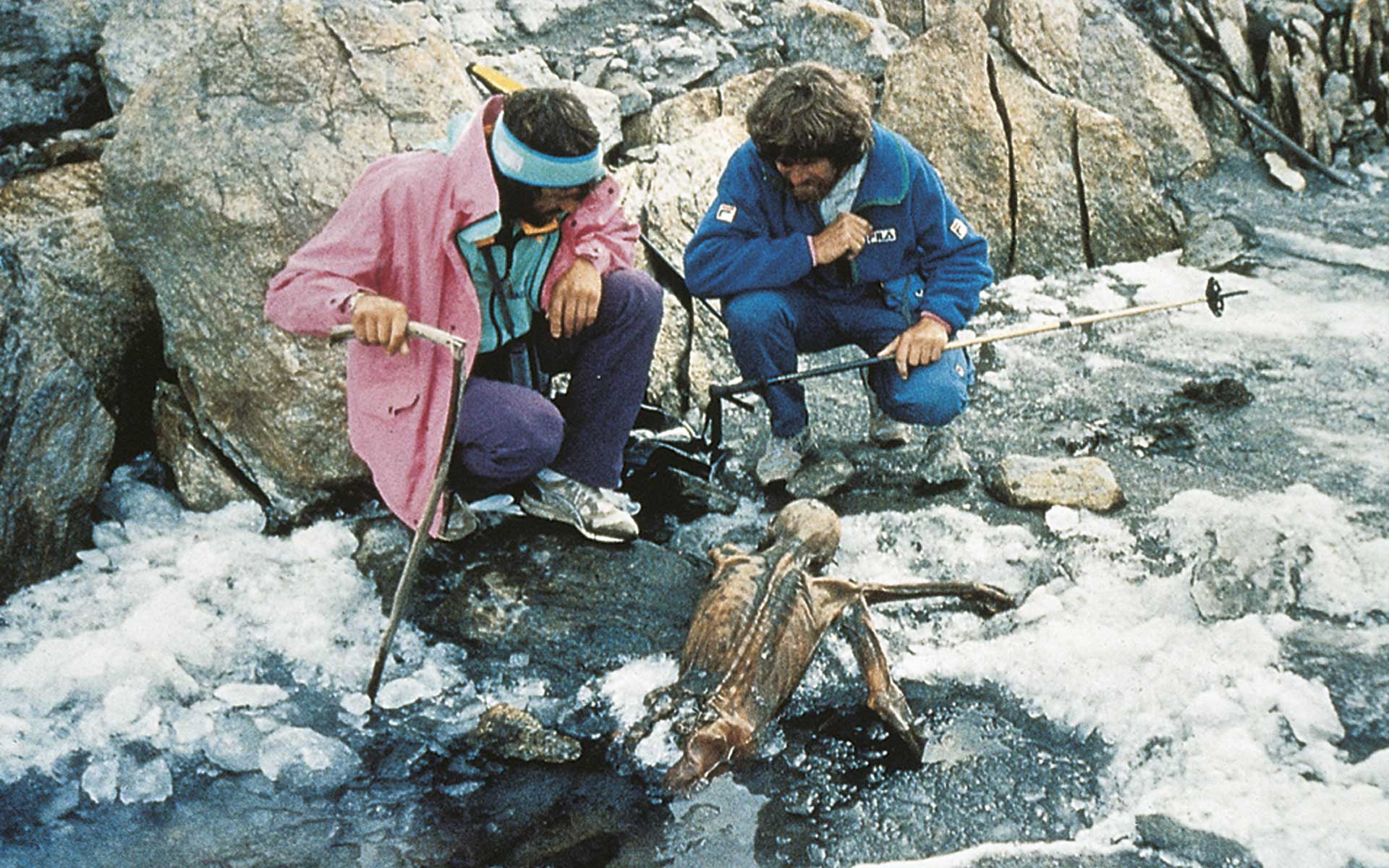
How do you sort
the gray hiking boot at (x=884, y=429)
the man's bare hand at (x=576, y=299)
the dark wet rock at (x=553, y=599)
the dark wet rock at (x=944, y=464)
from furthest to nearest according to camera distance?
1. the gray hiking boot at (x=884, y=429)
2. the dark wet rock at (x=944, y=464)
3. the man's bare hand at (x=576, y=299)
4. the dark wet rock at (x=553, y=599)

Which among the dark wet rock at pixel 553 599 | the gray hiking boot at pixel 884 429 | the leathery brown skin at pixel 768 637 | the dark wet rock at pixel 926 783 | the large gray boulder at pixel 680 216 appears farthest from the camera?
the large gray boulder at pixel 680 216

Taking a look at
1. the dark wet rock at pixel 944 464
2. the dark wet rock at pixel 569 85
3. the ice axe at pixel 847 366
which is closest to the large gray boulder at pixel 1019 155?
the dark wet rock at pixel 569 85

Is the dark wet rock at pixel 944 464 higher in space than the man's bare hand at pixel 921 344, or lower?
lower

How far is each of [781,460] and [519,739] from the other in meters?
1.93

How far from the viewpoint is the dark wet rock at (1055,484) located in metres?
4.73

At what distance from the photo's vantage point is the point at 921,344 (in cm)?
456

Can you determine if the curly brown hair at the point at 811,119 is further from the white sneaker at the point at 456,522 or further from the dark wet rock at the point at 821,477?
the white sneaker at the point at 456,522

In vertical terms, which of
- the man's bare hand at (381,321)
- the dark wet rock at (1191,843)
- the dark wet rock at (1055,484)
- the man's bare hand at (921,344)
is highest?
the man's bare hand at (381,321)

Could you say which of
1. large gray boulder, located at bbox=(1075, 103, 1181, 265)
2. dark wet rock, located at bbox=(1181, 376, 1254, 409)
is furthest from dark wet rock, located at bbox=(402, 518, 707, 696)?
large gray boulder, located at bbox=(1075, 103, 1181, 265)

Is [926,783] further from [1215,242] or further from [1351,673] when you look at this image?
[1215,242]

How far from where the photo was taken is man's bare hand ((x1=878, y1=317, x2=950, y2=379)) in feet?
15.0

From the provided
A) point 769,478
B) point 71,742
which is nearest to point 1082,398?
point 769,478

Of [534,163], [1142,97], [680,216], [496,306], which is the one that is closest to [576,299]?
[496,306]

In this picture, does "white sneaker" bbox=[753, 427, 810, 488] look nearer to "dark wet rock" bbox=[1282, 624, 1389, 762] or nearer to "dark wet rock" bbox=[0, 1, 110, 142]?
"dark wet rock" bbox=[1282, 624, 1389, 762]
